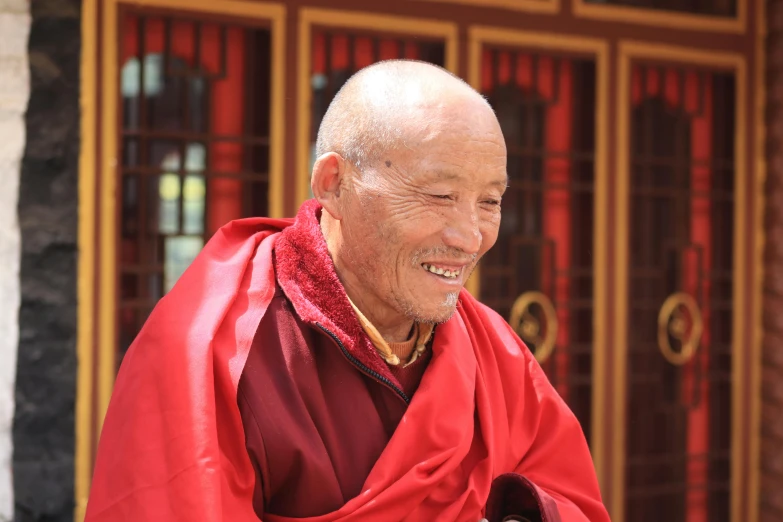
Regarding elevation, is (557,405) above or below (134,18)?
below

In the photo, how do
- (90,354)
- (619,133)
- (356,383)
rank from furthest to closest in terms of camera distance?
(619,133), (90,354), (356,383)

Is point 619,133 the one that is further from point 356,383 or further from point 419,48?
point 356,383

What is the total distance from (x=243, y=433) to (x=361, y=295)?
1.08 ft

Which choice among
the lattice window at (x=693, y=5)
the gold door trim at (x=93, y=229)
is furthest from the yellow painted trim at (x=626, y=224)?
the gold door trim at (x=93, y=229)

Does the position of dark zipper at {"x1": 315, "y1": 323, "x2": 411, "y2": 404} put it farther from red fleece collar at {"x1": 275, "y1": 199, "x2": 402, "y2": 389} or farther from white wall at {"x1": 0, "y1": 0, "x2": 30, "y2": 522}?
white wall at {"x1": 0, "y1": 0, "x2": 30, "y2": 522}

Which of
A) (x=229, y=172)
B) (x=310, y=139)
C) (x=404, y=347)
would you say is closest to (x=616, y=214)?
(x=310, y=139)

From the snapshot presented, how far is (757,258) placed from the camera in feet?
12.6

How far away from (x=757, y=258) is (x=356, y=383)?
113 inches

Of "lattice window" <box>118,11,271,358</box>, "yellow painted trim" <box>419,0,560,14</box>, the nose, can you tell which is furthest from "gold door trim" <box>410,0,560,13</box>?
the nose

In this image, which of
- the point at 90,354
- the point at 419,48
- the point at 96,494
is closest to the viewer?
the point at 96,494

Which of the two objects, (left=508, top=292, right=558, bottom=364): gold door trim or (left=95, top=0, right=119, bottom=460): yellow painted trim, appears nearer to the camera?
(left=95, top=0, right=119, bottom=460): yellow painted trim

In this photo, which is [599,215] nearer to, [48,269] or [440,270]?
[48,269]

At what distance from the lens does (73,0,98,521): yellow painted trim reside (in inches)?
114

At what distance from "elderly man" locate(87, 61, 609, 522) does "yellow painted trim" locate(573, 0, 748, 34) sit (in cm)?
229
